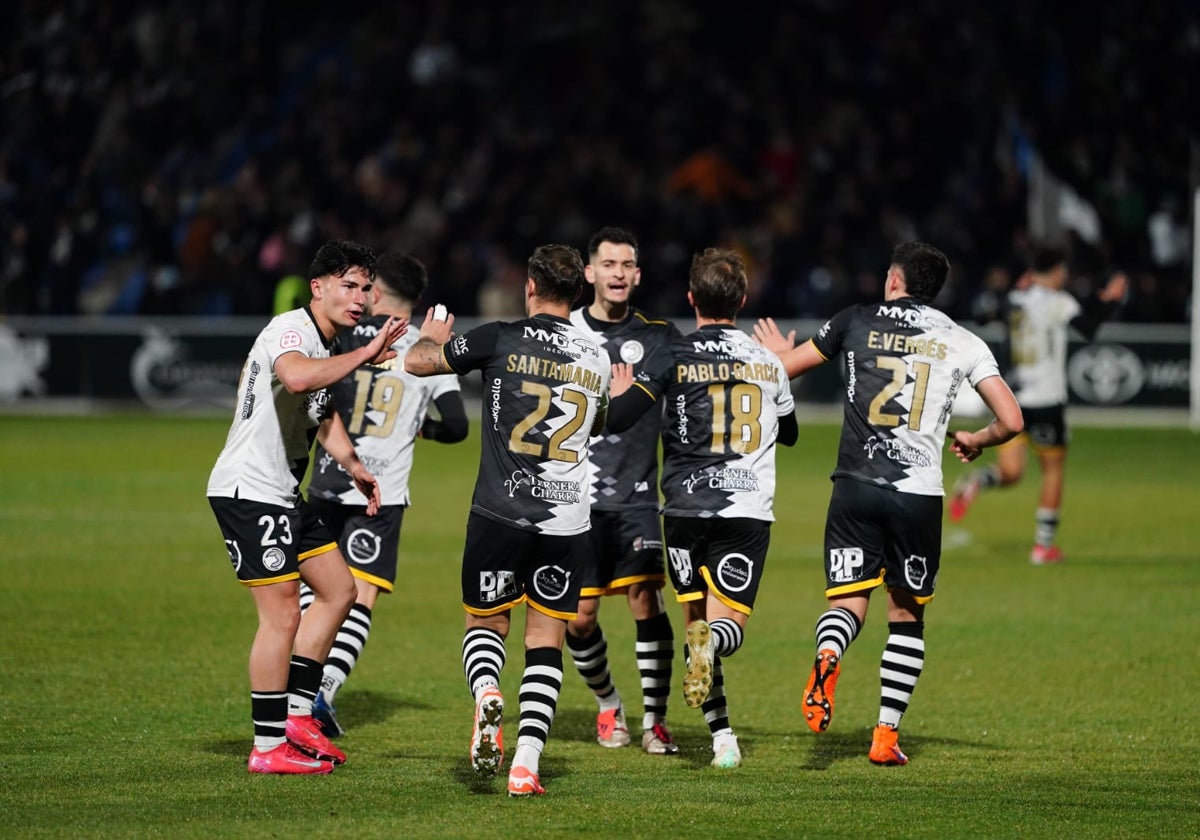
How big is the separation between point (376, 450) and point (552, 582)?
205cm

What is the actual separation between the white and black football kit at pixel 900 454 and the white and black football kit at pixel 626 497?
0.85m

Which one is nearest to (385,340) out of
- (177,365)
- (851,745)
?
(851,745)

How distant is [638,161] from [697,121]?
1376 mm

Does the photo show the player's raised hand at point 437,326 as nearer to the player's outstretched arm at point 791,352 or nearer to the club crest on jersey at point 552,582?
the club crest on jersey at point 552,582

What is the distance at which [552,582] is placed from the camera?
7125 mm

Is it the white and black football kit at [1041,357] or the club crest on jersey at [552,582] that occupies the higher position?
the white and black football kit at [1041,357]

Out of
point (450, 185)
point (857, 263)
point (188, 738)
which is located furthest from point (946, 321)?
point (450, 185)

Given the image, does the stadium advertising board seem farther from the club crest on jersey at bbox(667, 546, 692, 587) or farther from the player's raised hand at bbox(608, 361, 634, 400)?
the player's raised hand at bbox(608, 361, 634, 400)

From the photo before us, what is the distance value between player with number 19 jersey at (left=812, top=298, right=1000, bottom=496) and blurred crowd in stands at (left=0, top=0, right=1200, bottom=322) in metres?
17.6

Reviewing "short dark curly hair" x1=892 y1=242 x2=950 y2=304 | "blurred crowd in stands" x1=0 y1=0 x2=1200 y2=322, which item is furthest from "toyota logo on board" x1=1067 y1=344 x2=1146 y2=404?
"short dark curly hair" x1=892 y1=242 x2=950 y2=304

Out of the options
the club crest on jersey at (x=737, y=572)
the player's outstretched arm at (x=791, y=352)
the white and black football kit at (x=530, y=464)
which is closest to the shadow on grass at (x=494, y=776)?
the white and black football kit at (x=530, y=464)

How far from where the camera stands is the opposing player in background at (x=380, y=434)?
28.5 feet

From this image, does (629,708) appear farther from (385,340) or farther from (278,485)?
(385,340)

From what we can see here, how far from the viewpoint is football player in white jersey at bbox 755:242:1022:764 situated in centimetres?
772
